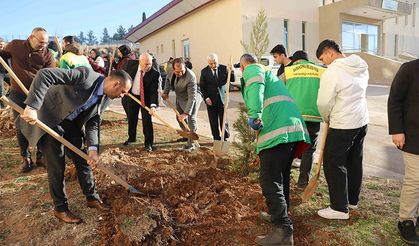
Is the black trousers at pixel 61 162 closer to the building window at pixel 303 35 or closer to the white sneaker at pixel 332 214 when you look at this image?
the white sneaker at pixel 332 214

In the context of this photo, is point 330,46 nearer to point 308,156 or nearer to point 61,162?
point 308,156

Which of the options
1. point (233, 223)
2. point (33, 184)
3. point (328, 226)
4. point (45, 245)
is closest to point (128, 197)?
point (45, 245)

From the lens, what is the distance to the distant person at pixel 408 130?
2.87m

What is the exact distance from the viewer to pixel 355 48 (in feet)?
75.4

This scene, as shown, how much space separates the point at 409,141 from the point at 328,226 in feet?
3.52

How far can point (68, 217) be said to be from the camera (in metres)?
3.31

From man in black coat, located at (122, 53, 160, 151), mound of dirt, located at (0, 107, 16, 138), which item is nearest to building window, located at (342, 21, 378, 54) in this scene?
man in black coat, located at (122, 53, 160, 151)

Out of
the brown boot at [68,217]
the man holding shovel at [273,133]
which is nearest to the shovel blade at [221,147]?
the man holding shovel at [273,133]

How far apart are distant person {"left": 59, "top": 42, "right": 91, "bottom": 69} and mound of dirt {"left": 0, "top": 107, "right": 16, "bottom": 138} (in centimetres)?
307

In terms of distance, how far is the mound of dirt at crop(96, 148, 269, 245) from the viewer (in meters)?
3.06

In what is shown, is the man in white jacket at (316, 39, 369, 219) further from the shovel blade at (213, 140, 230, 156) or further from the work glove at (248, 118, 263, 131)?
the shovel blade at (213, 140, 230, 156)

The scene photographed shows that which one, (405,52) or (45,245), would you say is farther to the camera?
(405,52)

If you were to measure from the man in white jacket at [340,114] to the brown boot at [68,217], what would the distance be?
2409mm

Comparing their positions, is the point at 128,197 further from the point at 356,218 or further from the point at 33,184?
the point at 356,218
